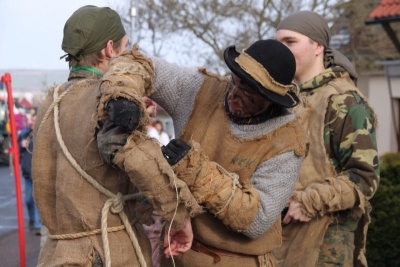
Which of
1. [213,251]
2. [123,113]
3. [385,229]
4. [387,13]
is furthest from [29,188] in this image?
[123,113]

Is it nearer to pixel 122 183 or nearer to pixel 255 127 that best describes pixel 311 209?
pixel 255 127

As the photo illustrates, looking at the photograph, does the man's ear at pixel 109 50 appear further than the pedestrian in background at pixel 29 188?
No

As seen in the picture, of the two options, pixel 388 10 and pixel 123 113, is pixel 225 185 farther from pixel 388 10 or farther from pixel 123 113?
pixel 388 10

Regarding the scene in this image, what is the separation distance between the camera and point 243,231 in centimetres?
292

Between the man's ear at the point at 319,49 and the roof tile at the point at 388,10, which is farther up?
the man's ear at the point at 319,49

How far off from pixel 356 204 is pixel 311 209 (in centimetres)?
30

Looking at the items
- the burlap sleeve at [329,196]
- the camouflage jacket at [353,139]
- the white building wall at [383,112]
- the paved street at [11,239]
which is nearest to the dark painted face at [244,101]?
the burlap sleeve at [329,196]

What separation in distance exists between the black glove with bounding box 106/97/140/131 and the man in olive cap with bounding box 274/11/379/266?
5.08 feet

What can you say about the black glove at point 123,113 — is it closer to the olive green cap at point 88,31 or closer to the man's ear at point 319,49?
the olive green cap at point 88,31

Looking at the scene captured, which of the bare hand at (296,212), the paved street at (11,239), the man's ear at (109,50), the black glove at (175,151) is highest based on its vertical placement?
the man's ear at (109,50)

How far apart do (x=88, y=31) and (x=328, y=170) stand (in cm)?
169

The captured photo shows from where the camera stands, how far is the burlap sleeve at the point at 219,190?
2.67 metres

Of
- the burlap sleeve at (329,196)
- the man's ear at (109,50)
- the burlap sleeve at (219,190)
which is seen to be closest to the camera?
the burlap sleeve at (219,190)

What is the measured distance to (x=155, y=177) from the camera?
8.23ft
